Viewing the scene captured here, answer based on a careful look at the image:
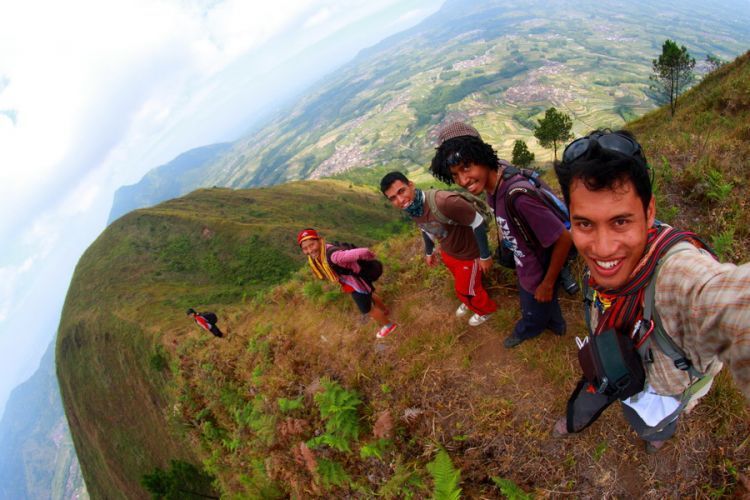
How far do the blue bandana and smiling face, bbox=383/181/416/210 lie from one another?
0.05 meters

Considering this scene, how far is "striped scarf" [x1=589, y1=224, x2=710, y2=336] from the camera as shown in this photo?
158 cm

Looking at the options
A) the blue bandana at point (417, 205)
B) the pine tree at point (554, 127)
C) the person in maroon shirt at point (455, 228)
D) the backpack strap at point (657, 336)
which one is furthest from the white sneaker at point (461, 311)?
the pine tree at point (554, 127)

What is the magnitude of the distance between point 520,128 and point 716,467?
6629 inches

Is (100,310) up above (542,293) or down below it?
below

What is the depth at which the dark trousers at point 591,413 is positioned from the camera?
2.57m

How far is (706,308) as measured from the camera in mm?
1337

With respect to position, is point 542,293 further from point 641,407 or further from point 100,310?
point 100,310

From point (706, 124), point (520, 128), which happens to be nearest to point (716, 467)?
point (706, 124)

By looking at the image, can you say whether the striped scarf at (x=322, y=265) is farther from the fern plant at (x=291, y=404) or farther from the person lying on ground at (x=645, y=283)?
the person lying on ground at (x=645, y=283)

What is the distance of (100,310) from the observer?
142 feet

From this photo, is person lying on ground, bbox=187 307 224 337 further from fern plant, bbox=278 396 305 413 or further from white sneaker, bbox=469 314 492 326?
white sneaker, bbox=469 314 492 326

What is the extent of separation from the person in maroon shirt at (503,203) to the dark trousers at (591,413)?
Answer: 1.00 m

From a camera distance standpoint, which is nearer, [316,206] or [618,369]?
[618,369]

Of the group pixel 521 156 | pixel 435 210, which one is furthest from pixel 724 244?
pixel 521 156
